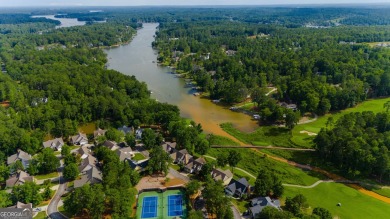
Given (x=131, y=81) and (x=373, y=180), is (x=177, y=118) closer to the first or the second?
(x=131, y=81)

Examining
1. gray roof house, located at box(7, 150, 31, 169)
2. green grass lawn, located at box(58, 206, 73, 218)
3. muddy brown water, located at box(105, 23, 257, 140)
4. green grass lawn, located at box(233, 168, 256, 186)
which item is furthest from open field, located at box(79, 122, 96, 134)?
green grass lawn, located at box(233, 168, 256, 186)

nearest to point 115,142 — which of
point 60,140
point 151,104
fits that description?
point 60,140

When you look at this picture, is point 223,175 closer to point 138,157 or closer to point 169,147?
point 169,147

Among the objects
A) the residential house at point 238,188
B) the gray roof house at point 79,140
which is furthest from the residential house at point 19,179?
the residential house at point 238,188

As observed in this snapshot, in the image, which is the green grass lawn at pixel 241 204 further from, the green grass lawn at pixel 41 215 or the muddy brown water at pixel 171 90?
the green grass lawn at pixel 41 215

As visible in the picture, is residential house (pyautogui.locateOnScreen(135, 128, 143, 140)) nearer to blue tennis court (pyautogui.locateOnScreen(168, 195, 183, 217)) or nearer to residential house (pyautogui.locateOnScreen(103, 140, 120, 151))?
residential house (pyautogui.locateOnScreen(103, 140, 120, 151))

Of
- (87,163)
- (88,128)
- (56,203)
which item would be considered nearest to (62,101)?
(88,128)
